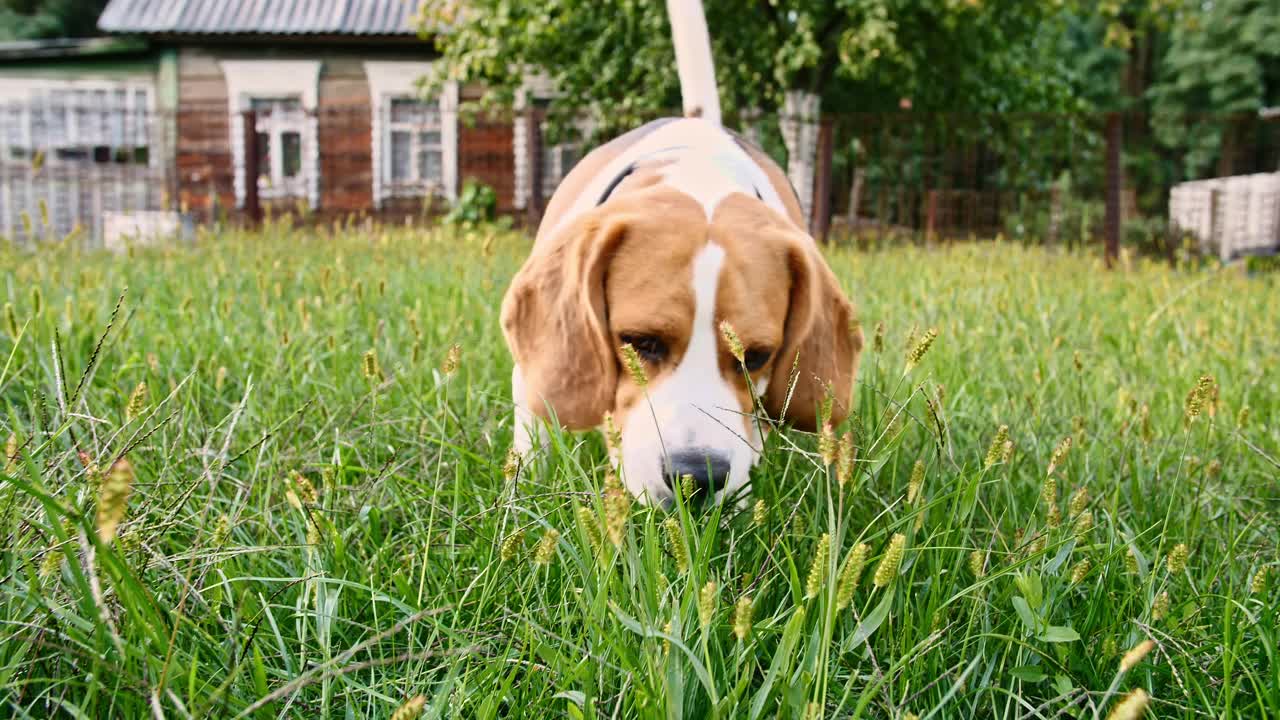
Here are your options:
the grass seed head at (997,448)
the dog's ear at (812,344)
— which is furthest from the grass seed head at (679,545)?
Answer: the dog's ear at (812,344)

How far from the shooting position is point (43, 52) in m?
18.0

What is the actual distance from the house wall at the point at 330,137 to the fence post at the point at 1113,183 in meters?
9.69

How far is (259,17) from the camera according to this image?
17562mm

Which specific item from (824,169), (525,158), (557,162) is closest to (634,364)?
(824,169)

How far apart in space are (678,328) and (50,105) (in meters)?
20.2

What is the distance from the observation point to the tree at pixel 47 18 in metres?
30.5

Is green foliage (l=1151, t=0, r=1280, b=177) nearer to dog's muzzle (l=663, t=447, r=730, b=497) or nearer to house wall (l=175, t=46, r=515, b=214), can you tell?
house wall (l=175, t=46, r=515, b=214)

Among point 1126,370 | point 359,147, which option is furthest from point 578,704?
point 359,147

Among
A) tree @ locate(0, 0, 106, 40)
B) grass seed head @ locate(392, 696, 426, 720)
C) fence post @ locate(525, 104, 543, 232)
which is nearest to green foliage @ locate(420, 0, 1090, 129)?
fence post @ locate(525, 104, 543, 232)

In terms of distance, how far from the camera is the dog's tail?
4.01 meters

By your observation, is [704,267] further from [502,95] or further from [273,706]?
[502,95]

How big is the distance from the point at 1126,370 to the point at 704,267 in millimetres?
2311

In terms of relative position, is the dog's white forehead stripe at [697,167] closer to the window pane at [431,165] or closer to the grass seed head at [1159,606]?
the grass seed head at [1159,606]

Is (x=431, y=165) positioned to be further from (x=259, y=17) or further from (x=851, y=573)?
(x=851, y=573)
